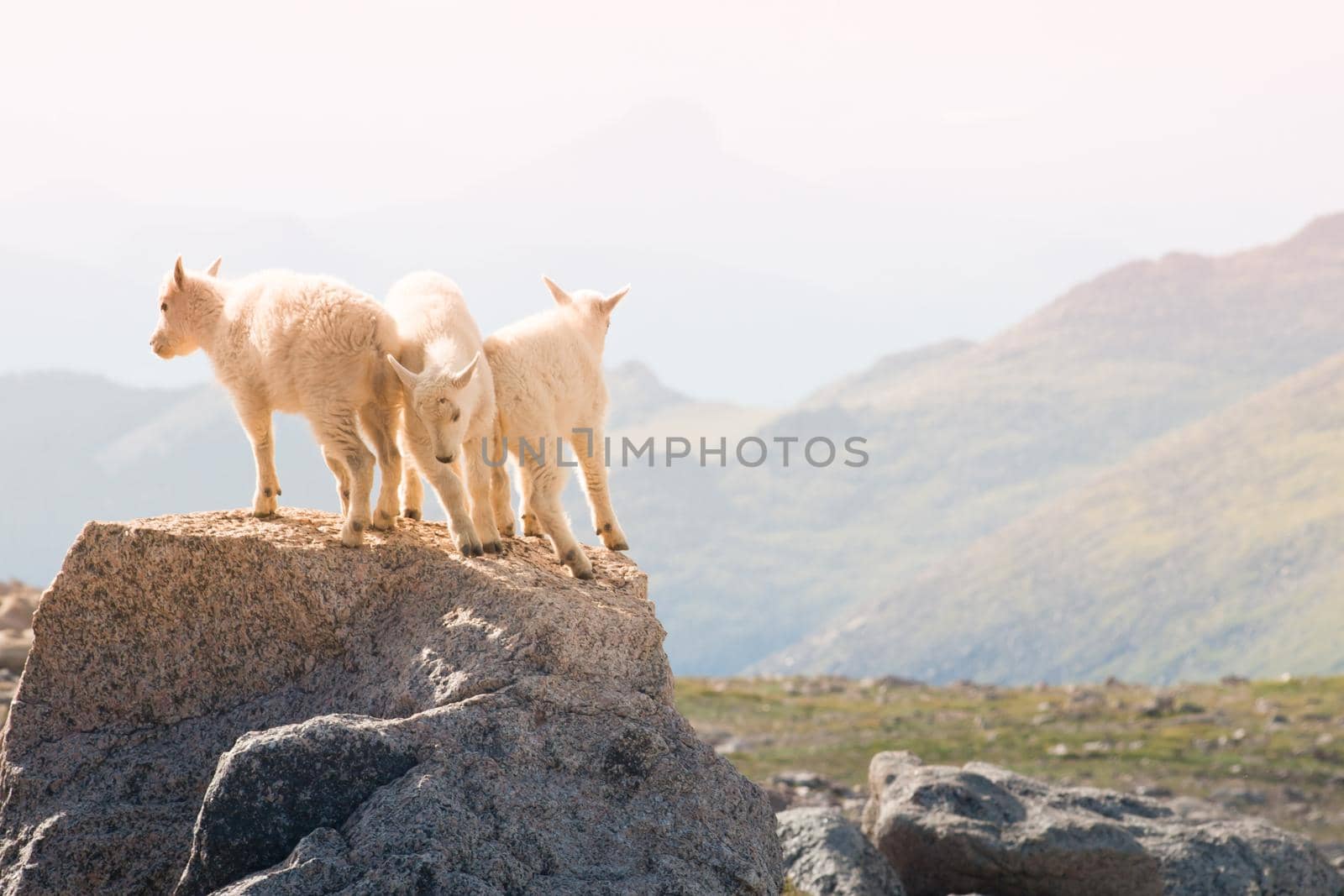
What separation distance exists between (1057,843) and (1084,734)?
1027 inches

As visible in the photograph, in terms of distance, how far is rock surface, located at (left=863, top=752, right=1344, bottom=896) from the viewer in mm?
16078

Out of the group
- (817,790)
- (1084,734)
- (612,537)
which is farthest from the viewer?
(1084,734)

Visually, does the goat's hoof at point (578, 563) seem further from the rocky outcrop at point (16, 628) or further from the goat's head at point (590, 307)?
the rocky outcrop at point (16, 628)

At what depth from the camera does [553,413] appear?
12578 mm

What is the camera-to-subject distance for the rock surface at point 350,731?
29.8ft

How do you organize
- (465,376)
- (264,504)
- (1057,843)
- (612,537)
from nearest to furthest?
(465,376) < (264,504) < (612,537) < (1057,843)

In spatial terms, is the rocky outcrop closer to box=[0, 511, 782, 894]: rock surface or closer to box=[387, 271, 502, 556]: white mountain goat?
box=[0, 511, 782, 894]: rock surface

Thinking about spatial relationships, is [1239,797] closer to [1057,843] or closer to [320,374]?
[1057,843]

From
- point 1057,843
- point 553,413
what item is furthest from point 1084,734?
point 553,413

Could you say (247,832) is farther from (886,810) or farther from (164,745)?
(886,810)

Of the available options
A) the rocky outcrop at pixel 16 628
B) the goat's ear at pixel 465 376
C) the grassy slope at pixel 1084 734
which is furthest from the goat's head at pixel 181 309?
the grassy slope at pixel 1084 734

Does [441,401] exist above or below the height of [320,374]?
below

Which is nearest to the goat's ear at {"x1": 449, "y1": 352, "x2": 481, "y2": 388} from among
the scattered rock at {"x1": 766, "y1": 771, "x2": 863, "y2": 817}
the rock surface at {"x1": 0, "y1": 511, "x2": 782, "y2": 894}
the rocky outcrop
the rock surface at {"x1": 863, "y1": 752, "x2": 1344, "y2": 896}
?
the rock surface at {"x1": 0, "y1": 511, "x2": 782, "y2": 894}

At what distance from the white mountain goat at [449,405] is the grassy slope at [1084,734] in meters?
21.1
